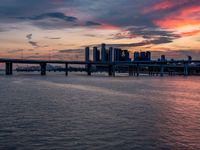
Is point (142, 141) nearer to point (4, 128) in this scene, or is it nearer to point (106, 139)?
point (106, 139)

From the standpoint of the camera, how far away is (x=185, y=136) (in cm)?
2262

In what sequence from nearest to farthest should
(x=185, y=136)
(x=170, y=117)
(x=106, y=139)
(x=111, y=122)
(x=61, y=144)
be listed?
(x=61, y=144), (x=106, y=139), (x=185, y=136), (x=111, y=122), (x=170, y=117)

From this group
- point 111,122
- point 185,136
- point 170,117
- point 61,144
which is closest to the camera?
point 61,144

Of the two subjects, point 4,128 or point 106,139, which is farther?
point 4,128

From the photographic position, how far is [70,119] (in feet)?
94.4

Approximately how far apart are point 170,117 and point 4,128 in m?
15.3

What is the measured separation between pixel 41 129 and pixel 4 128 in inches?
105

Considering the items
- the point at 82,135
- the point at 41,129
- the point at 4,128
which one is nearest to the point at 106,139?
the point at 82,135

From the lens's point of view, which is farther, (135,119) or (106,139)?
(135,119)

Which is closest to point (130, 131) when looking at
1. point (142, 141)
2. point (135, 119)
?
point (142, 141)

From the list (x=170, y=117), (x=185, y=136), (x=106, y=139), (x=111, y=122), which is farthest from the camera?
(x=170, y=117)

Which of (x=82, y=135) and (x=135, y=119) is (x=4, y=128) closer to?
(x=82, y=135)

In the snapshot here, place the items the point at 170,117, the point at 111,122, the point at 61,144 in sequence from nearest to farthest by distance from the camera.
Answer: the point at 61,144 → the point at 111,122 → the point at 170,117

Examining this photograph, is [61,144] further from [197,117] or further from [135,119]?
[197,117]
